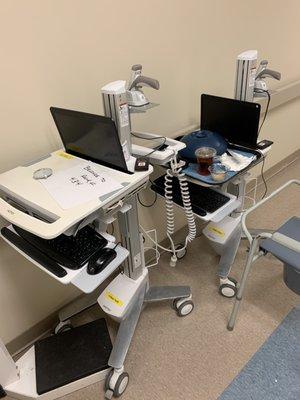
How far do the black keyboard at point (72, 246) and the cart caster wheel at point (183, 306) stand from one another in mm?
745

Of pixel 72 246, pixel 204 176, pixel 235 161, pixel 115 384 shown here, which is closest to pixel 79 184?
pixel 72 246

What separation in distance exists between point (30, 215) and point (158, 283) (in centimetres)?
111

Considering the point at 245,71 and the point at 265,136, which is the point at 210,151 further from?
the point at 265,136

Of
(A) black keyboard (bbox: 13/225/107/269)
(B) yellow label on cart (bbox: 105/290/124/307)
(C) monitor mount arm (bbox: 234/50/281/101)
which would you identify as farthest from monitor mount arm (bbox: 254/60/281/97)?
(B) yellow label on cart (bbox: 105/290/124/307)

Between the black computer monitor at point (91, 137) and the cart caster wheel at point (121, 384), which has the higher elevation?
the black computer monitor at point (91, 137)

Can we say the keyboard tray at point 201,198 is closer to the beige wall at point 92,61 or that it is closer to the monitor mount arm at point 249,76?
the beige wall at point 92,61

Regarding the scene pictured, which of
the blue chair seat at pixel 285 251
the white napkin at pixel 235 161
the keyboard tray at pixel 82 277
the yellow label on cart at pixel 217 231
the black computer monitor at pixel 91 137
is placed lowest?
the yellow label on cart at pixel 217 231

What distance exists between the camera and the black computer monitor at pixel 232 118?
1.55m

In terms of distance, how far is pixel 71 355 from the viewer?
1.49m

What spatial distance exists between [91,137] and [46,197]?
28 cm

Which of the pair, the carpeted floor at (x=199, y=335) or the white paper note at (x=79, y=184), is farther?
the carpeted floor at (x=199, y=335)

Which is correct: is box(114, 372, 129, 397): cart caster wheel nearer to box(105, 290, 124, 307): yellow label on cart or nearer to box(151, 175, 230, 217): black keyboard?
box(105, 290, 124, 307): yellow label on cart

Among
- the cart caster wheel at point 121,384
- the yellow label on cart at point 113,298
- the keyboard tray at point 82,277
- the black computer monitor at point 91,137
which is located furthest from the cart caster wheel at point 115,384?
the black computer monitor at point 91,137

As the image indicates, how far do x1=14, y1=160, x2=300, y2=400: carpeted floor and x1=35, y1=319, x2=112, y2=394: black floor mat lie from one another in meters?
0.11
